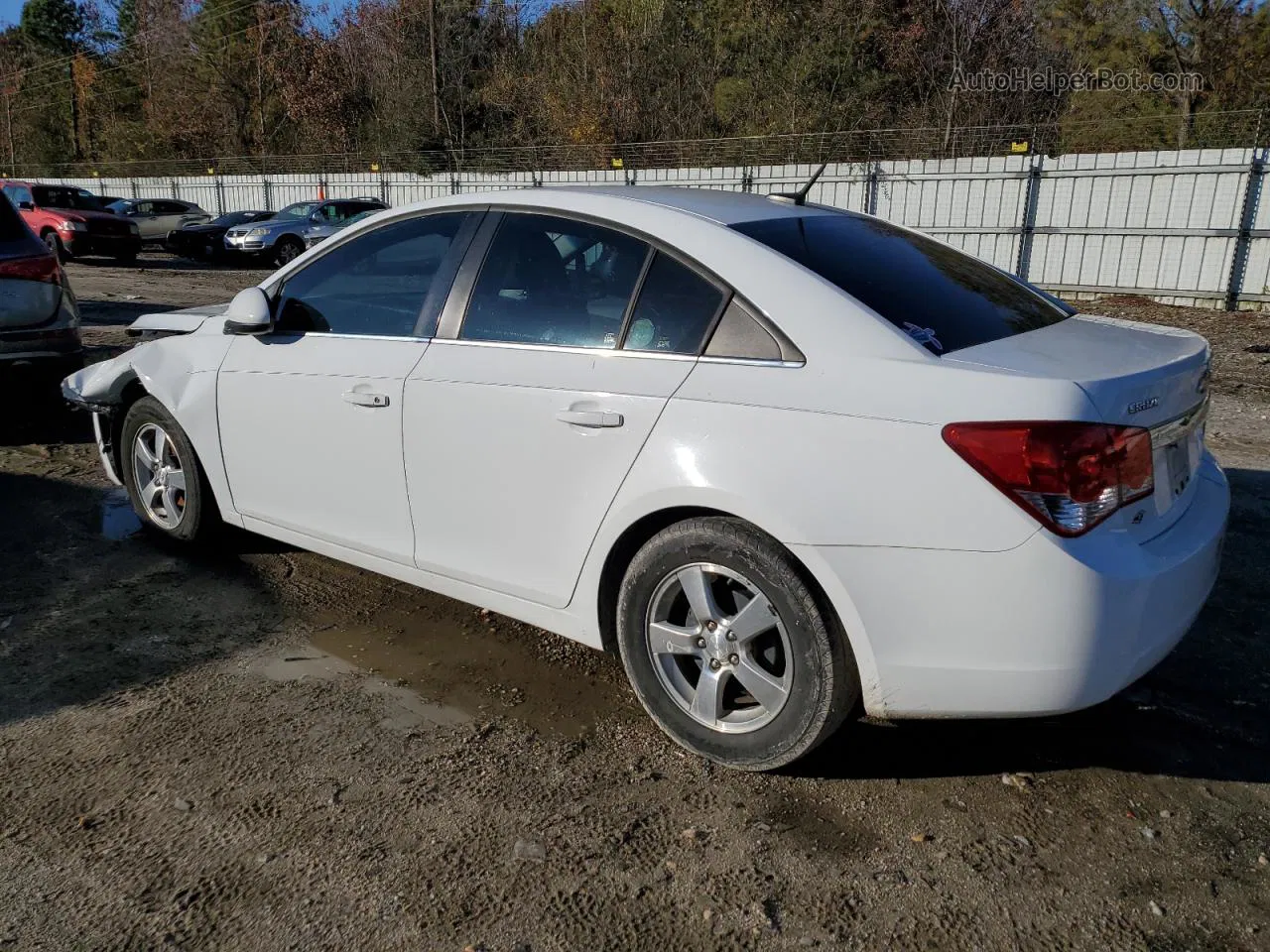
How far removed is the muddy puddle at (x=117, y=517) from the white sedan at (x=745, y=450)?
1.37 m

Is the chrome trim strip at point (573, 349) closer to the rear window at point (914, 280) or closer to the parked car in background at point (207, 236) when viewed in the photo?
the rear window at point (914, 280)

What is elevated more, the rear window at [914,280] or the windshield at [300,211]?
the rear window at [914,280]

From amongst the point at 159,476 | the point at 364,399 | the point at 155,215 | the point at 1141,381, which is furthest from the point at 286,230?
the point at 1141,381

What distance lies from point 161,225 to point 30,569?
25.3 m

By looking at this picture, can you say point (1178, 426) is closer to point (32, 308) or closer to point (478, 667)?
point (478, 667)

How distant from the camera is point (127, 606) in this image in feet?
13.3

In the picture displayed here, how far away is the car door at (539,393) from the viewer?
2945mm

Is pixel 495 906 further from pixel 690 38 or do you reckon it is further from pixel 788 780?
pixel 690 38

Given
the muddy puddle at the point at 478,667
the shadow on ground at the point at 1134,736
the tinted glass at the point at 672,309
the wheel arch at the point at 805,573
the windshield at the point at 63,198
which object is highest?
the tinted glass at the point at 672,309

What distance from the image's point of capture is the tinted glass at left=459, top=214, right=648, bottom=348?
10.3 feet

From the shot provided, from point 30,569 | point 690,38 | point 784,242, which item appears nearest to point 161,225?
point 690,38

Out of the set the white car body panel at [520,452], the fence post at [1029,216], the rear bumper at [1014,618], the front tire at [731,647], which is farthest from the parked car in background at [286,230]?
the rear bumper at [1014,618]

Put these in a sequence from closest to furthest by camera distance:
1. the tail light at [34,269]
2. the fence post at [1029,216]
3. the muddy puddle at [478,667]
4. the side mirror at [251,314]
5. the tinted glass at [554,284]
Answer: the tinted glass at [554,284], the muddy puddle at [478,667], the side mirror at [251,314], the tail light at [34,269], the fence post at [1029,216]

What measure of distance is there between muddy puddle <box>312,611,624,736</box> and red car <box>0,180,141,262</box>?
2076 cm
